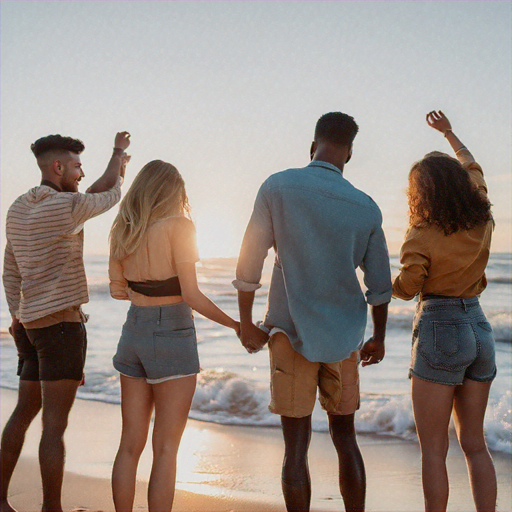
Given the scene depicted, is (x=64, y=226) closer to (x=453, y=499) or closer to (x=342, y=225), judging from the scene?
(x=342, y=225)

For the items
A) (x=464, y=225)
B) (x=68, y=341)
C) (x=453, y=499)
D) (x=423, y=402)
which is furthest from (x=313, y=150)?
(x=453, y=499)

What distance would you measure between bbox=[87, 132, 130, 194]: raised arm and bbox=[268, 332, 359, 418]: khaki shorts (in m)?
1.17

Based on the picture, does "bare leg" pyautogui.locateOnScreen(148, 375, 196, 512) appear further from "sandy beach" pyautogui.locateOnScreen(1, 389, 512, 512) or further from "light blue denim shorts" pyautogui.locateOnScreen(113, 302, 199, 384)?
"sandy beach" pyautogui.locateOnScreen(1, 389, 512, 512)

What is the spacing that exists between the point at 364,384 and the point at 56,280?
15.8 feet

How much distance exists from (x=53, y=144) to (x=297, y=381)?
172 centimetres

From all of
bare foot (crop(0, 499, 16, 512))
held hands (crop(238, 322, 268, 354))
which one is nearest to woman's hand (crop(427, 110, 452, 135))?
held hands (crop(238, 322, 268, 354))

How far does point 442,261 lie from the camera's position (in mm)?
3188

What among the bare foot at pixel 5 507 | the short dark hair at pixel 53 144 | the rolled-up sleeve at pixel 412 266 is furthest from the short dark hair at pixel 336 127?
the bare foot at pixel 5 507

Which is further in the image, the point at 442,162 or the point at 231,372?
the point at 231,372

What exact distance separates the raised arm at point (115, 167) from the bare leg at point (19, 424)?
1.04 meters

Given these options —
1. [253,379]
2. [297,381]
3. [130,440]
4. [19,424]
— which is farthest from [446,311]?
[253,379]

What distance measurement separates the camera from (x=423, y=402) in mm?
3254

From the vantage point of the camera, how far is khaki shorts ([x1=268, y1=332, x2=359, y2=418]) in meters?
3.13

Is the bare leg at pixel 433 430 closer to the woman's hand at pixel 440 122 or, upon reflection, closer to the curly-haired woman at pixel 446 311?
the curly-haired woman at pixel 446 311
